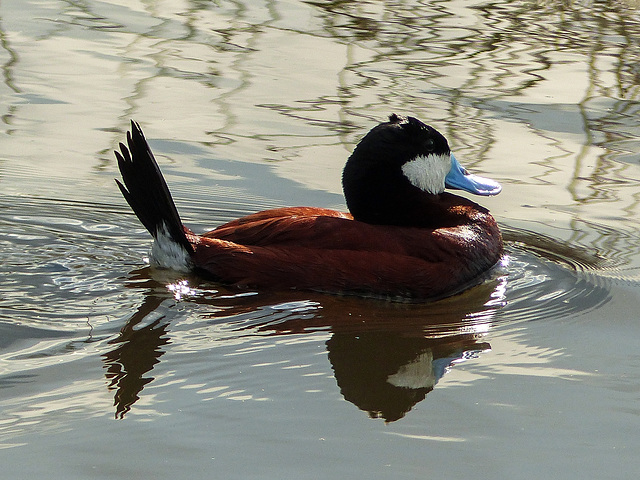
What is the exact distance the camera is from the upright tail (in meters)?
4.02

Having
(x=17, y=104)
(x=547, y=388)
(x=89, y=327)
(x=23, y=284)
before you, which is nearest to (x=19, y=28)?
(x=17, y=104)

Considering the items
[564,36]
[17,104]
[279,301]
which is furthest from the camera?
[564,36]

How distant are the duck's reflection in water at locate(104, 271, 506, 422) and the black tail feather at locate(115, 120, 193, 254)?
0.26 metres

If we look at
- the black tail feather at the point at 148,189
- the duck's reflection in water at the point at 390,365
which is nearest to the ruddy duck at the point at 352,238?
the black tail feather at the point at 148,189

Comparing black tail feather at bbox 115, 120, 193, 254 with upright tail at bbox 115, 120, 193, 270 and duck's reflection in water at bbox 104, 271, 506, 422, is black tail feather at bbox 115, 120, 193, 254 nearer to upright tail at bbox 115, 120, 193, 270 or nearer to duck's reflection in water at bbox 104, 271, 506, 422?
upright tail at bbox 115, 120, 193, 270

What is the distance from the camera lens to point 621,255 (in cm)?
468

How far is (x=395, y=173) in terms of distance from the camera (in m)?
4.45

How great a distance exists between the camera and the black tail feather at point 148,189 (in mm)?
4012

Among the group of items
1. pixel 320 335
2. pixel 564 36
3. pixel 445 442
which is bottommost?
pixel 564 36

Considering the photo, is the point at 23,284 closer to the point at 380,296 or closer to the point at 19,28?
the point at 380,296

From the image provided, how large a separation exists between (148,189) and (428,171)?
4.13 feet

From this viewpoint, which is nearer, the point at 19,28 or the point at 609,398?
the point at 609,398

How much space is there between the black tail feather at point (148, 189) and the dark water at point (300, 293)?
9.4 inches

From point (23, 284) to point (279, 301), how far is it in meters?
1.01
